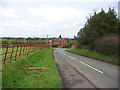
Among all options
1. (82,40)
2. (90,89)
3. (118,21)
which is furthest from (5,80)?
(82,40)

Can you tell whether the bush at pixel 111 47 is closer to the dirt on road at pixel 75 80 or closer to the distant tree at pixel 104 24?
the distant tree at pixel 104 24

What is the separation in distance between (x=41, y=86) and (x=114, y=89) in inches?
125

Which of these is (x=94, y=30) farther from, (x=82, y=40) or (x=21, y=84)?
(x=21, y=84)

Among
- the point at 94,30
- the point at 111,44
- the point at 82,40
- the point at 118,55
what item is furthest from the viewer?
the point at 82,40

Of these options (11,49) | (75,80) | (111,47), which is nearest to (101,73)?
(75,80)

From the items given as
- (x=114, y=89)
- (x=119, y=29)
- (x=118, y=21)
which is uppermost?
(x=118, y=21)

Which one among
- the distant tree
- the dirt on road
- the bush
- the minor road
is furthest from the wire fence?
the distant tree

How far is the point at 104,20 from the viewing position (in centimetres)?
1862

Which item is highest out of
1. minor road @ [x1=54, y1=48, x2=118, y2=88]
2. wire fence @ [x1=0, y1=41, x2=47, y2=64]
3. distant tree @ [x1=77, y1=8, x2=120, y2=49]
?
distant tree @ [x1=77, y1=8, x2=120, y2=49]

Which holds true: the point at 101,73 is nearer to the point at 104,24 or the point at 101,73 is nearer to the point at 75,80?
the point at 75,80

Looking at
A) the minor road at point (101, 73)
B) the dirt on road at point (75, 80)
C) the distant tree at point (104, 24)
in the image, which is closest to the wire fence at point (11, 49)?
the dirt on road at point (75, 80)

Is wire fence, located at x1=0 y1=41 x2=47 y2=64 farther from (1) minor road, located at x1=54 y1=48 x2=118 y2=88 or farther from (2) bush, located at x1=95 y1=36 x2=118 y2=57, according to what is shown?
(2) bush, located at x1=95 y1=36 x2=118 y2=57

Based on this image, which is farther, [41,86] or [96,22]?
[96,22]

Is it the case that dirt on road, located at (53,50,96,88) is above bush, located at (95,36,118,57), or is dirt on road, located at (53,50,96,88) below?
below
